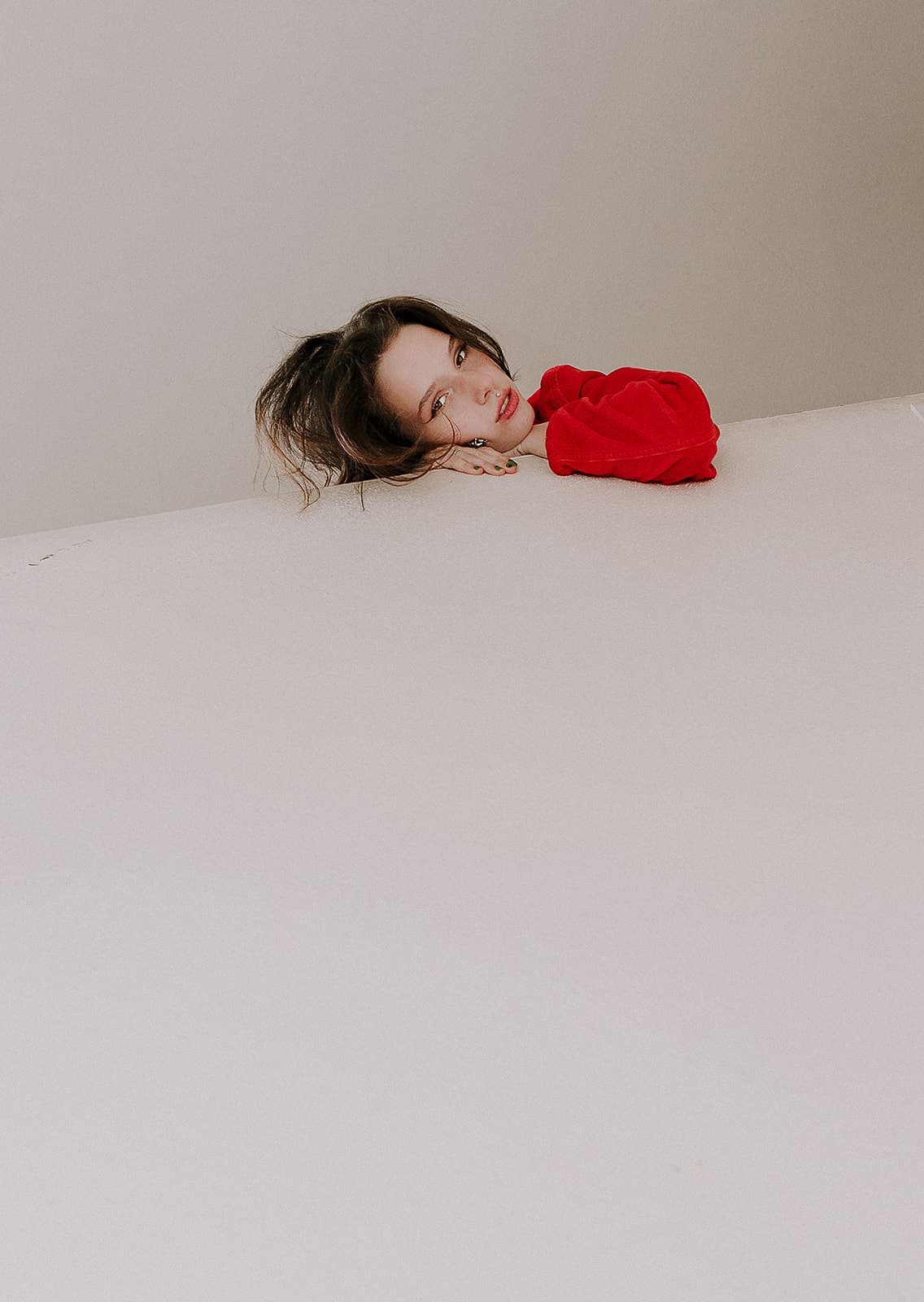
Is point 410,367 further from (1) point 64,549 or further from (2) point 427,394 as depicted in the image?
(1) point 64,549

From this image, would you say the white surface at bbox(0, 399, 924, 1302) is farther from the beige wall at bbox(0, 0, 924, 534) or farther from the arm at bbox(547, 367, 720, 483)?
the beige wall at bbox(0, 0, 924, 534)

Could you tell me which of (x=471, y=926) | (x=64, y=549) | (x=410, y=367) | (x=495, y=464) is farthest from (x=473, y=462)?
(x=471, y=926)

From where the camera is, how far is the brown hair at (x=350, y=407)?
123 centimetres

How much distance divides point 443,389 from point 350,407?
0.11 m

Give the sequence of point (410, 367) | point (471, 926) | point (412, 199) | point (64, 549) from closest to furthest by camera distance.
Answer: point (471, 926) → point (64, 549) → point (410, 367) → point (412, 199)

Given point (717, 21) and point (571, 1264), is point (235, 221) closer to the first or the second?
point (717, 21)

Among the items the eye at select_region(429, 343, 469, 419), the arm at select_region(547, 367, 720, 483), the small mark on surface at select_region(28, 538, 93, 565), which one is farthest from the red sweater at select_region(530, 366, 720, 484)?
the small mark on surface at select_region(28, 538, 93, 565)

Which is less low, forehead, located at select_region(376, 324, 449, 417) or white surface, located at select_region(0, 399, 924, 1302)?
forehead, located at select_region(376, 324, 449, 417)

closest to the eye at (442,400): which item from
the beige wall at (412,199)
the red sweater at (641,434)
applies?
the red sweater at (641,434)

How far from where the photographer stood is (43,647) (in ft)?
2.98

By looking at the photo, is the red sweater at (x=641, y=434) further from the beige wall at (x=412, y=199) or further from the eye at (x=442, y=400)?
the beige wall at (x=412, y=199)

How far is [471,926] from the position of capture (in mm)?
578

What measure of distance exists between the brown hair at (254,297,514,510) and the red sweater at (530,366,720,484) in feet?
0.50

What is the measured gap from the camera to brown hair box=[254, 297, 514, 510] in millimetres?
1229
